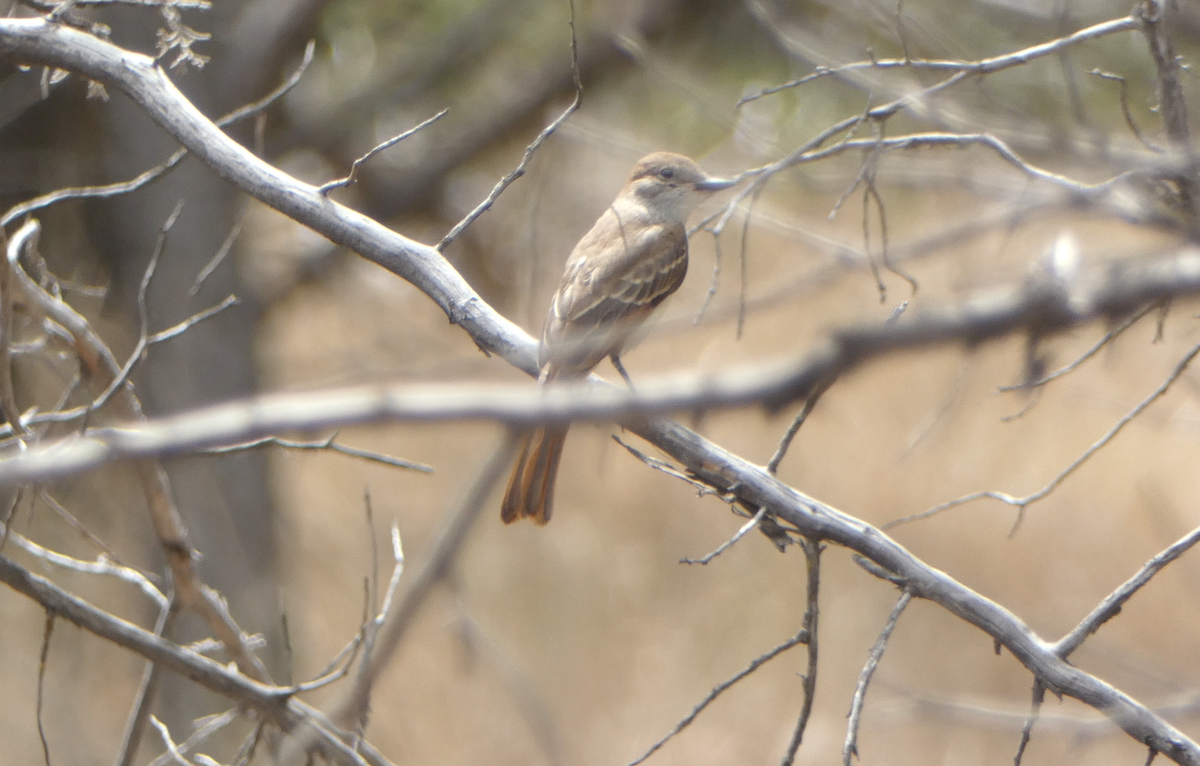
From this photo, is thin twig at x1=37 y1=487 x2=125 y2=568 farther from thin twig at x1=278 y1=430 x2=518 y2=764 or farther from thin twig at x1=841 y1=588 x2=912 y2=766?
thin twig at x1=278 y1=430 x2=518 y2=764

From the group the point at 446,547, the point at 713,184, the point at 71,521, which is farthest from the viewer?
→ the point at 713,184

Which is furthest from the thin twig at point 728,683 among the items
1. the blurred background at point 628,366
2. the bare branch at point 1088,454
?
the blurred background at point 628,366

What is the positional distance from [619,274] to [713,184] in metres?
0.60

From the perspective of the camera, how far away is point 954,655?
8562mm

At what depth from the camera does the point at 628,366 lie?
31.9 ft

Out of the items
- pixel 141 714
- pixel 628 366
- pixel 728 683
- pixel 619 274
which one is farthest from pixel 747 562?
pixel 728 683

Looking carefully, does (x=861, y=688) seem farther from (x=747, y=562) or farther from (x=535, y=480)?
(x=747, y=562)

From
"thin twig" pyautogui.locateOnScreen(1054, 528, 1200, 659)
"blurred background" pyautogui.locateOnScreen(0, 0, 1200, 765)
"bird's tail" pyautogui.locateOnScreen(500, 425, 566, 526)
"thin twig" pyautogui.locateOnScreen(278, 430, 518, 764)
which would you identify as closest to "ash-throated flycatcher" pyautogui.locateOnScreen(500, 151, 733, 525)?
"bird's tail" pyautogui.locateOnScreen(500, 425, 566, 526)

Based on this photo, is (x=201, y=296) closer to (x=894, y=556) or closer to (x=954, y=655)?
(x=894, y=556)

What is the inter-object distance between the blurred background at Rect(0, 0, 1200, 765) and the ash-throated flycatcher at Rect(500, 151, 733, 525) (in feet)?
0.72

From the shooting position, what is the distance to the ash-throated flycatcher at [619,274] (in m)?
3.05

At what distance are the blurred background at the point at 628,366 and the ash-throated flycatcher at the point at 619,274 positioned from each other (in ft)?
0.72

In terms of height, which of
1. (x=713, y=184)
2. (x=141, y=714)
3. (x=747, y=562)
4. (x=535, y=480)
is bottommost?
(x=141, y=714)

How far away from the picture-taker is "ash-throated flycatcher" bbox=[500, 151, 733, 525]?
3.05m
